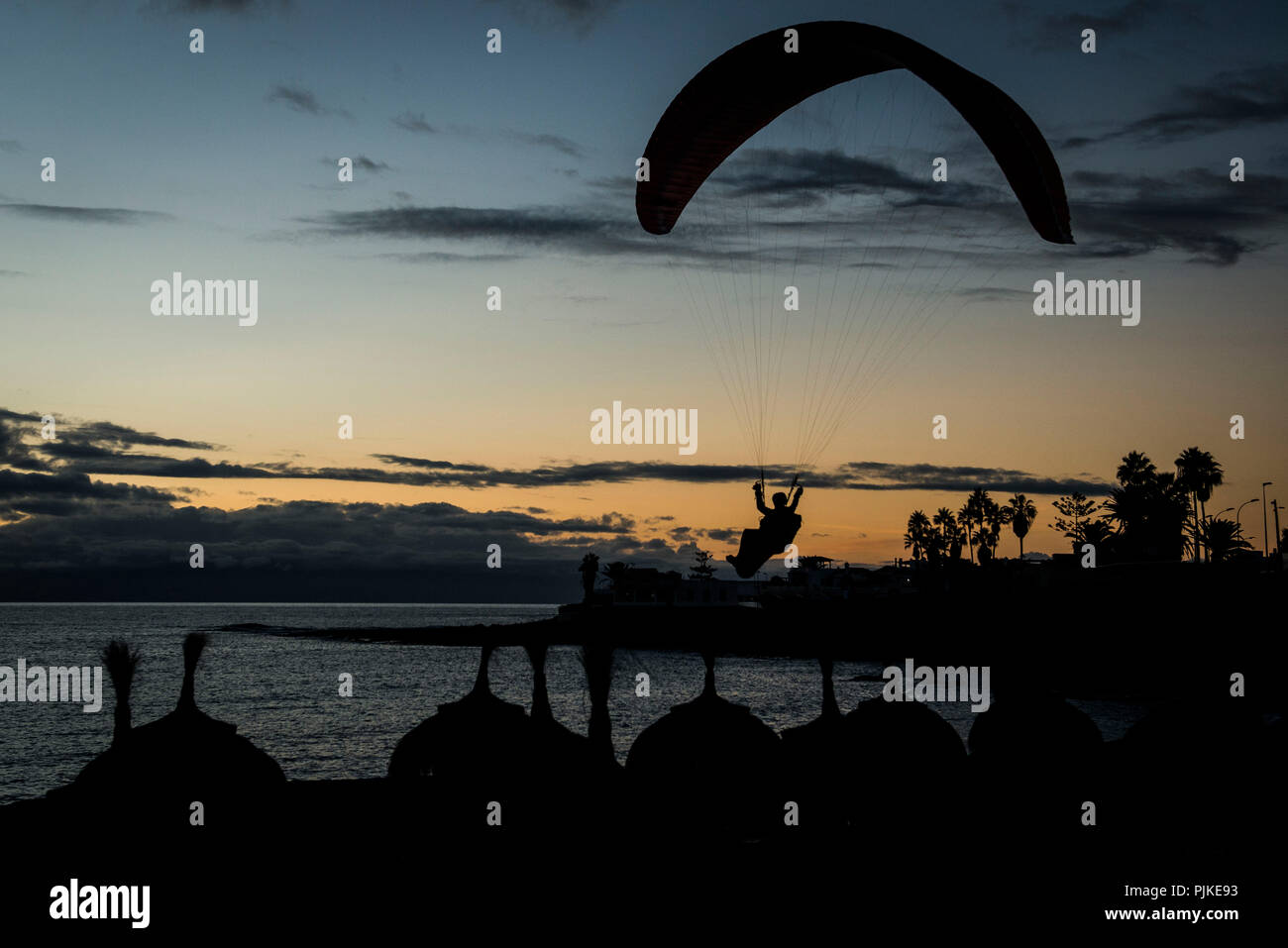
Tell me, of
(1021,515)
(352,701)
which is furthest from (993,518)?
(352,701)

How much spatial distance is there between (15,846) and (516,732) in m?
6.12

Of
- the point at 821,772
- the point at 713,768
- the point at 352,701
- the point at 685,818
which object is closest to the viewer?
the point at 685,818

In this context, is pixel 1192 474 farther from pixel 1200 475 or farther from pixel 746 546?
pixel 746 546

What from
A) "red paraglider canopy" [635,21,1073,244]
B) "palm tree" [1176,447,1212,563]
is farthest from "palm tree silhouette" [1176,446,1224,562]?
"red paraglider canopy" [635,21,1073,244]

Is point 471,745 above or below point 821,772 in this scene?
above

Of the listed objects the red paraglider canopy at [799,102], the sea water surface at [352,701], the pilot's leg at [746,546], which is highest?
A: the red paraglider canopy at [799,102]

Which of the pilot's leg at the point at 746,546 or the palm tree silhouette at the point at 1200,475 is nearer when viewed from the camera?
the pilot's leg at the point at 746,546

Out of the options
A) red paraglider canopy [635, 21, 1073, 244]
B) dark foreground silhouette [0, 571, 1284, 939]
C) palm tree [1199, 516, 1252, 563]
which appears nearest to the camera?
dark foreground silhouette [0, 571, 1284, 939]

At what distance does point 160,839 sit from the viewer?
11922 millimetres

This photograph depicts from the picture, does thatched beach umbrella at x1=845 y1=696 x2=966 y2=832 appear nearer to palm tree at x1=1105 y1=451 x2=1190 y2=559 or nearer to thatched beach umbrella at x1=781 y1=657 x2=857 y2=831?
thatched beach umbrella at x1=781 y1=657 x2=857 y2=831

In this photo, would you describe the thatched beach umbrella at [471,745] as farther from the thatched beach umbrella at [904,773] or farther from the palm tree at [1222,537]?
the palm tree at [1222,537]

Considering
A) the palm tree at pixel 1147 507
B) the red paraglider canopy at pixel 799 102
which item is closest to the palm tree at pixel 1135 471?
the palm tree at pixel 1147 507
